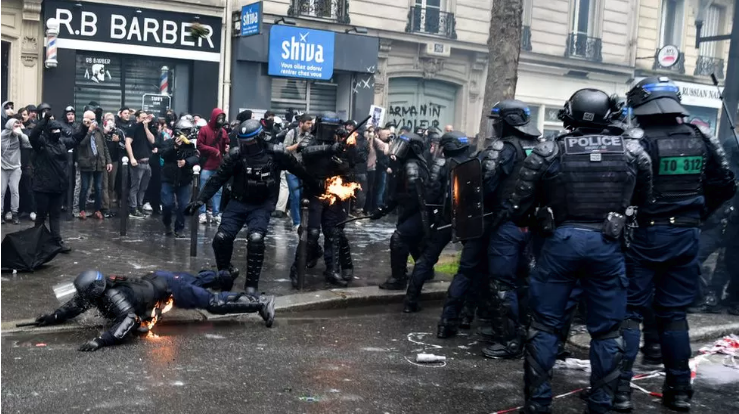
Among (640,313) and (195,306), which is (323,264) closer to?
(195,306)

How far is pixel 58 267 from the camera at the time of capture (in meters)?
8.99

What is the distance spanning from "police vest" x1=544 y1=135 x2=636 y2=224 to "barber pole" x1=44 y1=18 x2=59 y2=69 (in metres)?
14.2

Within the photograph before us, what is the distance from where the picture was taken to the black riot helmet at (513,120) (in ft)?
21.7

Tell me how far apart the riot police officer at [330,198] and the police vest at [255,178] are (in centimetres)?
82

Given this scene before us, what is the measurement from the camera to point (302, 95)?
21344 mm

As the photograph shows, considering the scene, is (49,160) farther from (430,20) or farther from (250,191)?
(430,20)

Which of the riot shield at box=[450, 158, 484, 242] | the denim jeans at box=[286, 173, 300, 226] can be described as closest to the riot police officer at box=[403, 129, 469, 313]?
the riot shield at box=[450, 158, 484, 242]

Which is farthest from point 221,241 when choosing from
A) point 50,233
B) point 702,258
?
point 702,258

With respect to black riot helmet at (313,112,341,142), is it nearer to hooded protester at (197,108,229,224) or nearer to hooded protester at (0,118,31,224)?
hooded protester at (197,108,229,224)

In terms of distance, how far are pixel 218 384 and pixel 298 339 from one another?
138 centimetres

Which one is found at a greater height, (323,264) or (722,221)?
(722,221)

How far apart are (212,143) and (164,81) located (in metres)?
7.08

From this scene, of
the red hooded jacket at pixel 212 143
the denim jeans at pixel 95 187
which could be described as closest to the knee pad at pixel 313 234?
the red hooded jacket at pixel 212 143

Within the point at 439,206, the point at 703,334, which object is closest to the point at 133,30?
the point at 439,206
